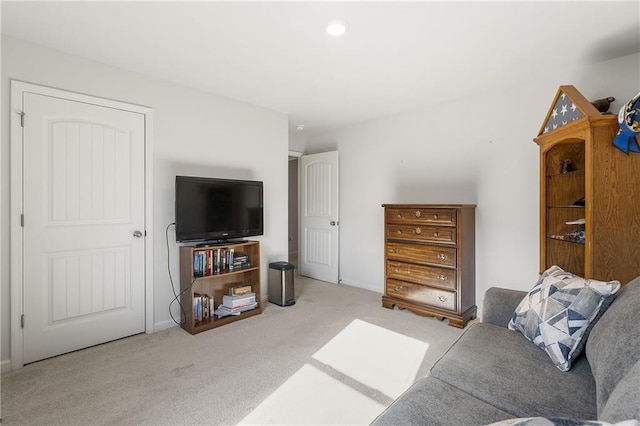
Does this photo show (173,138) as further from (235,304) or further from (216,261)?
(235,304)

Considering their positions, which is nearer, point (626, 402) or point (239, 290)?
point (626, 402)

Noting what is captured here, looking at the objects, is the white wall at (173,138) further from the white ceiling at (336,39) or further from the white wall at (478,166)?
the white wall at (478,166)

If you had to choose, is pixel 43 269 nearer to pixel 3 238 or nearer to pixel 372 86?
pixel 3 238

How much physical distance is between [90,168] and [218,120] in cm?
128

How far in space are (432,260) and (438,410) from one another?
2.14 metres

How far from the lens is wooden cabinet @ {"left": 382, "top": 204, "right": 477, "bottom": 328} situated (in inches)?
115

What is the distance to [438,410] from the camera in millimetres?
1053

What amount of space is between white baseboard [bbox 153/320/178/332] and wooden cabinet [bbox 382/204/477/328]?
223 centimetres

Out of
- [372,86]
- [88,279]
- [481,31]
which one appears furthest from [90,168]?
[481,31]

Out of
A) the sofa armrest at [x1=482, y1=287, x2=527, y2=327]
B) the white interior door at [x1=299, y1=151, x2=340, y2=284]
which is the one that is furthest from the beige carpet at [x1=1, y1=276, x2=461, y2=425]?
the white interior door at [x1=299, y1=151, x2=340, y2=284]

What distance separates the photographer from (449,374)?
128 centimetres

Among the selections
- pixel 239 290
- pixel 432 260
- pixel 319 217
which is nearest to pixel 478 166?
pixel 432 260

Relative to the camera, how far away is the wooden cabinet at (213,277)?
9.15ft

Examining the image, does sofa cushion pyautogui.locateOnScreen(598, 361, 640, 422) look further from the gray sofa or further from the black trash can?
the black trash can
